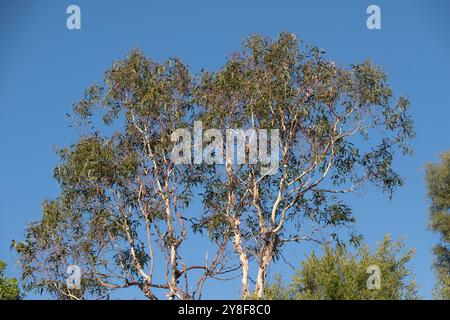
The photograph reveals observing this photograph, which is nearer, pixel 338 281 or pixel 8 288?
pixel 338 281

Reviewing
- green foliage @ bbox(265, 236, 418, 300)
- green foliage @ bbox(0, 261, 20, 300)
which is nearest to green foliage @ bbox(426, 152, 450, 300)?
green foliage @ bbox(265, 236, 418, 300)

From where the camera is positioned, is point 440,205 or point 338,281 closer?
point 338,281

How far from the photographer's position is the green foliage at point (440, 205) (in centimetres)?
3572

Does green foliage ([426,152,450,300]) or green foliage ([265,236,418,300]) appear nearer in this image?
green foliage ([265,236,418,300])

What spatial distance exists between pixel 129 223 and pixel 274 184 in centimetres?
527

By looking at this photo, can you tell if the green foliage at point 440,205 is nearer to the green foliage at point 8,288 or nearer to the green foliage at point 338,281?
the green foliage at point 338,281

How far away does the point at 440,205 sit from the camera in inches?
1438

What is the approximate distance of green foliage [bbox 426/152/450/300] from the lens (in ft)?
117

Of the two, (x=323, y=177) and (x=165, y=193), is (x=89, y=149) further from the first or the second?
(x=323, y=177)

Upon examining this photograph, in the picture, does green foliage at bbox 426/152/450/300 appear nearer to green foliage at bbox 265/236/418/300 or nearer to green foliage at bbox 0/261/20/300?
green foliage at bbox 265/236/418/300

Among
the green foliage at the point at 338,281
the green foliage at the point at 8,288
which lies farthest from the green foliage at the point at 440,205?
the green foliage at the point at 8,288
